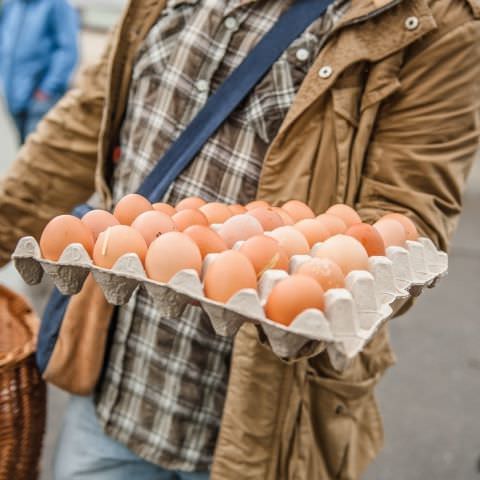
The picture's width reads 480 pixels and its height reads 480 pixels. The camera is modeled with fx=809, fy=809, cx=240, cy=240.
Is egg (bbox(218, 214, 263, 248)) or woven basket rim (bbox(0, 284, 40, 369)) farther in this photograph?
woven basket rim (bbox(0, 284, 40, 369))

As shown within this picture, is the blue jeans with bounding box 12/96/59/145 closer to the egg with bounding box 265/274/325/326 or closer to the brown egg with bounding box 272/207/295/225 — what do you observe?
the brown egg with bounding box 272/207/295/225

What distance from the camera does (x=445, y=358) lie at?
14.0 feet

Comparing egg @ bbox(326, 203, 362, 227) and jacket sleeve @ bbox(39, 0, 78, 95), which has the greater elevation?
jacket sleeve @ bbox(39, 0, 78, 95)

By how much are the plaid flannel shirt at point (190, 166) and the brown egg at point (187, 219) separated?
43cm

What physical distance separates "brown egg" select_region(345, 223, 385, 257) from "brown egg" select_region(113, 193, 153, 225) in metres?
0.32

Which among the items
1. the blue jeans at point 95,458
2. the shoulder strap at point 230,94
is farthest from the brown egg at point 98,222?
the blue jeans at point 95,458

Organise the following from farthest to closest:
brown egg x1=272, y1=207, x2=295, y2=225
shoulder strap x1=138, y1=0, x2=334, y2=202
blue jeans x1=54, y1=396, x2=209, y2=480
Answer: blue jeans x1=54, y1=396, x2=209, y2=480 < shoulder strap x1=138, y1=0, x2=334, y2=202 < brown egg x1=272, y1=207, x2=295, y2=225

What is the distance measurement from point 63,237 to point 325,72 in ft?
2.16

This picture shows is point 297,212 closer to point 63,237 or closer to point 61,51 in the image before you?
point 63,237

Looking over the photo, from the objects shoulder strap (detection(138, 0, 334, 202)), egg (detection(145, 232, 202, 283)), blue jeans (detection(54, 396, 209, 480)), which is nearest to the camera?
egg (detection(145, 232, 202, 283))

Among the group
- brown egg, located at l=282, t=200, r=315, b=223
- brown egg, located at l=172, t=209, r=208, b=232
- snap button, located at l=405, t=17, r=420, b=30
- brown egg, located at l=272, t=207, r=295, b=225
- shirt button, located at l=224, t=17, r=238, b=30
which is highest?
snap button, located at l=405, t=17, r=420, b=30

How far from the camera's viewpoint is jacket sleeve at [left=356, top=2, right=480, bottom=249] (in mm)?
1542

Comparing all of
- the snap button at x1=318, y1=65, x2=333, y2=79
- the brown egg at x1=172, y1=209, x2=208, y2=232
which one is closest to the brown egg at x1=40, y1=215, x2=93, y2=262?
the brown egg at x1=172, y1=209, x2=208, y2=232

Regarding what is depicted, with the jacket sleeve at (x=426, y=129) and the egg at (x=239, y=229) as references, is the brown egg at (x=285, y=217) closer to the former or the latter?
the egg at (x=239, y=229)
